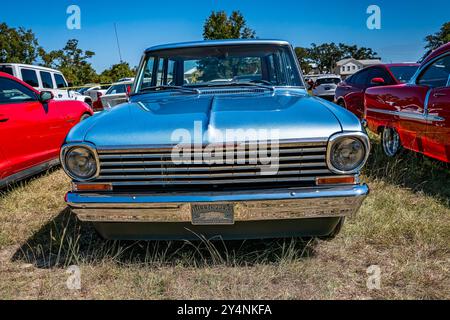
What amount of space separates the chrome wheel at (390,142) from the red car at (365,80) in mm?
1294

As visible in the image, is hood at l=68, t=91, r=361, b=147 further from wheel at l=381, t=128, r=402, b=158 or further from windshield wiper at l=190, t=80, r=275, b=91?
wheel at l=381, t=128, r=402, b=158

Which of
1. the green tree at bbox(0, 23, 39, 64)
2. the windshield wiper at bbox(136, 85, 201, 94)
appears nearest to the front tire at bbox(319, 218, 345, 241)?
the windshield wiper at bbox(136, 85, 201, 94)

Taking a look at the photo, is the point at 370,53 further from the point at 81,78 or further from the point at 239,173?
the point at 239,173

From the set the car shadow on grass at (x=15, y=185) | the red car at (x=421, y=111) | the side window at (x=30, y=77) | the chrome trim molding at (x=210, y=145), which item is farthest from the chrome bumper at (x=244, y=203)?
the side window at (x=30, y=77)

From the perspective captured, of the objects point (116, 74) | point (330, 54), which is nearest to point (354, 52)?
point (330, 54)

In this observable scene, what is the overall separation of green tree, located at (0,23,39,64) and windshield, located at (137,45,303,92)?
1288 inches

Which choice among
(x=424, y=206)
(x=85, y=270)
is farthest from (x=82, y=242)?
(x=424, y=206)

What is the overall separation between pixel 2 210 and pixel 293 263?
2934mm

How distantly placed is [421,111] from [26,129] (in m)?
4.41

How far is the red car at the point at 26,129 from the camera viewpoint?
4.03m

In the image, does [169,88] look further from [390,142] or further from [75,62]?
[75,62]

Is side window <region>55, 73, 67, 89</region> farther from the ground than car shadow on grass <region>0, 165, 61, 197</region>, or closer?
farther from the ground

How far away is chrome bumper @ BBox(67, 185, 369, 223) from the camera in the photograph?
2293 millimetres

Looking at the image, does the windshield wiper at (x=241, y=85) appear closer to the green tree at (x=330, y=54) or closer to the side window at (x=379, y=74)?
the side window at (x=379, y=74)
